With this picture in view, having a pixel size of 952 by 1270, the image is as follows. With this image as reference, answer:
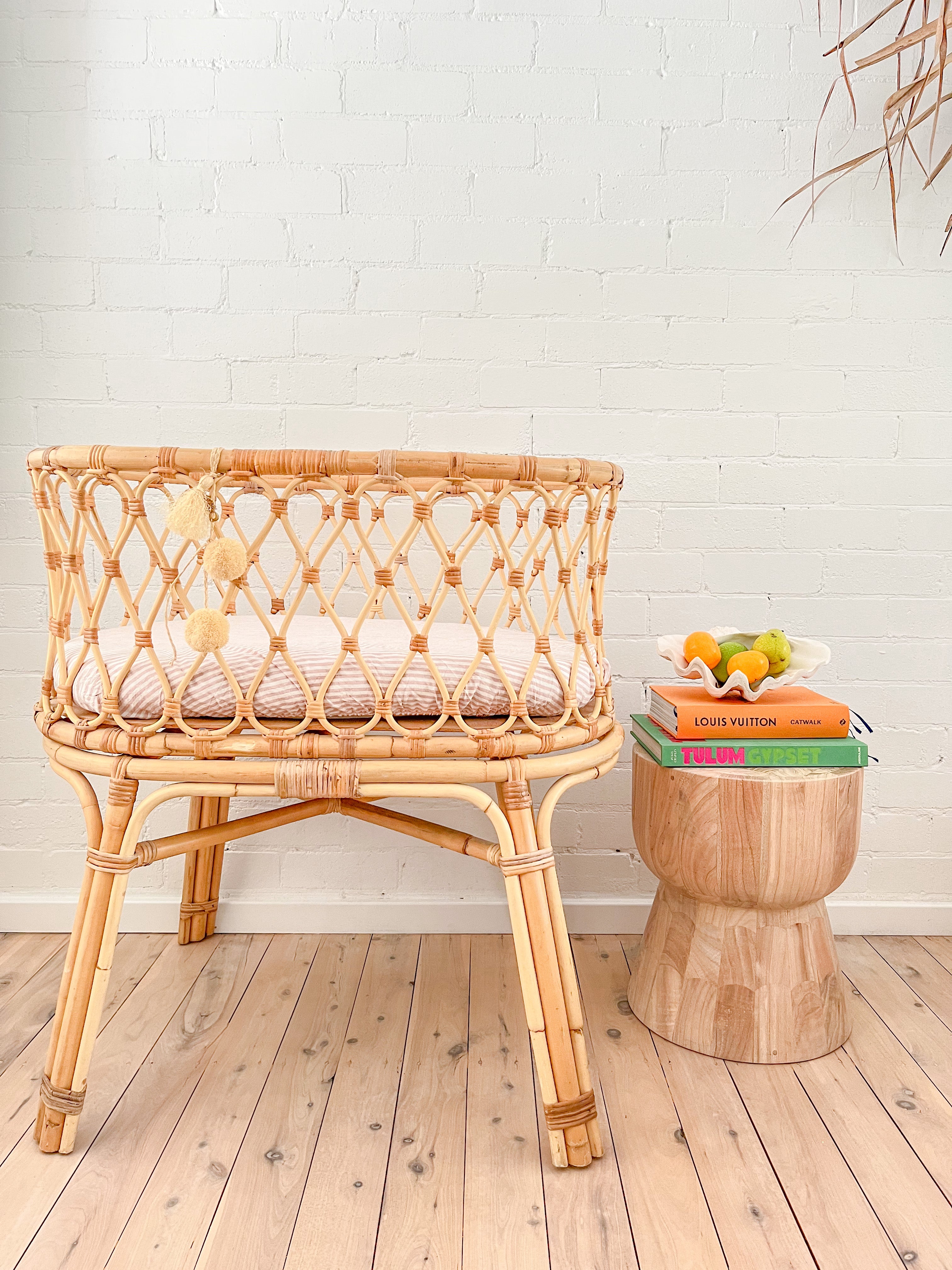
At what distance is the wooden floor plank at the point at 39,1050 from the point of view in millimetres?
1064

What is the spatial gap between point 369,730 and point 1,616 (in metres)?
0.95

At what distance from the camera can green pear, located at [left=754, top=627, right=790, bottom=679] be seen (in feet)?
4.23

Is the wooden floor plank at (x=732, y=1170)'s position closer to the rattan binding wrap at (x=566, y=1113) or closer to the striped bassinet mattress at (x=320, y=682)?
the rattan binding wrap at (x=566, y=1113)

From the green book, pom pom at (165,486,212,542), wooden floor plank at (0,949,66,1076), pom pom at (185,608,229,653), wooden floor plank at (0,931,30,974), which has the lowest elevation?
wooden floor plank at (0,931,30,974)

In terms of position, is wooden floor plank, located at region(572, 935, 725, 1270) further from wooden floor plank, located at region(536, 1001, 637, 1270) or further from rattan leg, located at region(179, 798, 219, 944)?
rattan leg, located at region(179, 798, 219, 944)

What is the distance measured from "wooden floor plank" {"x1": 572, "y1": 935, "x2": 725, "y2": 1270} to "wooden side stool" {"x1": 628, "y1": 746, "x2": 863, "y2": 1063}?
0.08 m

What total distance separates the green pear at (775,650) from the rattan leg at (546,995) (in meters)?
0.49

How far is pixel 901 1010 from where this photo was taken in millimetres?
1370

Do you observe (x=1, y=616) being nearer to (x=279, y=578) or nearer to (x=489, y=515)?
(x=279, y=578)

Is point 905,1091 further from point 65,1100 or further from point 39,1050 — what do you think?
point 39,1050

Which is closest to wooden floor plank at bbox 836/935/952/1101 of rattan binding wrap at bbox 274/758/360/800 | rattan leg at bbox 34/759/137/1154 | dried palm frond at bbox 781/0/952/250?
rattan binding wrap at bbox 274/758/360/800

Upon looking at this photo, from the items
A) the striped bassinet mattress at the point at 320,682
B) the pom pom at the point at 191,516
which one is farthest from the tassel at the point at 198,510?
the striped bassinet mattress at the point at 320,682

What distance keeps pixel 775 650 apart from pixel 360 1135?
2.72ft

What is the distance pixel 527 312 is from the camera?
5.10ft
